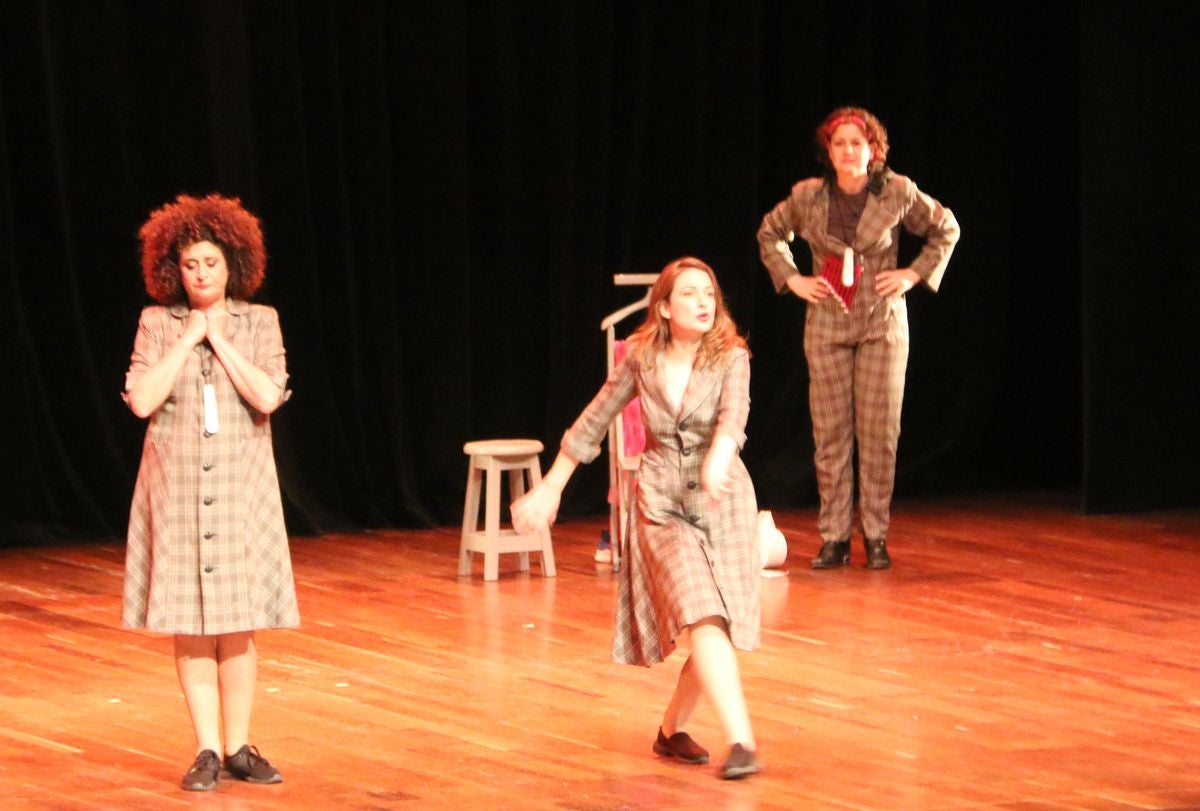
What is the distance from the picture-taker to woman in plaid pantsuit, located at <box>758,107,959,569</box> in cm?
640

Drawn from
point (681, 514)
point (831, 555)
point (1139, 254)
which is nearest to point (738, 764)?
point (681, 514)

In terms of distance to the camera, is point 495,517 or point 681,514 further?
point 495,517

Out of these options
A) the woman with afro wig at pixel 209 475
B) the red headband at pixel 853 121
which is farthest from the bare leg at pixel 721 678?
the red headband at pixel 853 121

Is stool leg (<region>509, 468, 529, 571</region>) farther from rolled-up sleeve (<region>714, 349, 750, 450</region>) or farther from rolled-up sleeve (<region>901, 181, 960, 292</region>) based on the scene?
rolled-up sleeve (<region>714, 349, 750, 450</region>)

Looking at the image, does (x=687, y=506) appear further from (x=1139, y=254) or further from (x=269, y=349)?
(x=1139, y=254)

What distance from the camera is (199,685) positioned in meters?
4.01

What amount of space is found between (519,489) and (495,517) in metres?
0.24

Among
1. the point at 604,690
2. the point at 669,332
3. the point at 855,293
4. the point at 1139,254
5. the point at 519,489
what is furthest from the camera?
the point at 1139,254

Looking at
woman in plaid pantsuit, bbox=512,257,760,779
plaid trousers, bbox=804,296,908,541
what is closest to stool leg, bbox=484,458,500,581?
plaid trousers, bbox=804,296,908,541

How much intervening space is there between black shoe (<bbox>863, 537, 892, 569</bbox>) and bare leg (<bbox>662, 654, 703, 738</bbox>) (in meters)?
2.48

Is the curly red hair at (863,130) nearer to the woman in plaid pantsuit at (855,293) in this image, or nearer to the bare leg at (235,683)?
the woman in plaid pantsuit at (855,293)

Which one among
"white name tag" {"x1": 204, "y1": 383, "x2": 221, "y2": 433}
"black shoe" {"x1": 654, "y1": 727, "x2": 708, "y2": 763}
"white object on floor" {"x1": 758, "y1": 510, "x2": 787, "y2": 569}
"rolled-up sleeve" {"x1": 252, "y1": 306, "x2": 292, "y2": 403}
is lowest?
"black shoe" {"x1": 654, "y1": 727, "x2": 708, "y2": 763}

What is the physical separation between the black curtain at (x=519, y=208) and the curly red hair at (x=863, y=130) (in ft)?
5.26

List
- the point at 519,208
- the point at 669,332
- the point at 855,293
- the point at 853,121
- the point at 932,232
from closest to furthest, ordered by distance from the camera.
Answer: the point at 669,332 → the point at 853,121 → the point at 855,293 → the point at 932,232 → the point at 519,208
